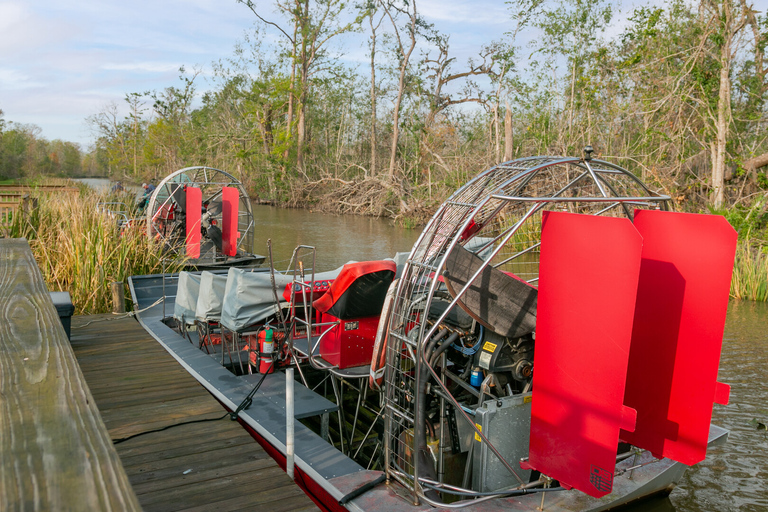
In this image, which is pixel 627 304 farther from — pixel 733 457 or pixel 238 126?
pixel 238 126

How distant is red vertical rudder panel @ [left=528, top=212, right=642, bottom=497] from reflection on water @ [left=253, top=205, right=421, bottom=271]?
13.7 meters

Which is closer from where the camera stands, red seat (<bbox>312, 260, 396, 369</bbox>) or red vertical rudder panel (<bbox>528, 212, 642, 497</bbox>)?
red vertical rudder panel (<bbox>528, 212, 642, 497</bbox>)

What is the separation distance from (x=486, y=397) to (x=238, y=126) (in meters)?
38.8

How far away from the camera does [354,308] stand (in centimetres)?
585

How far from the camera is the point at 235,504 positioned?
3713 millimetres

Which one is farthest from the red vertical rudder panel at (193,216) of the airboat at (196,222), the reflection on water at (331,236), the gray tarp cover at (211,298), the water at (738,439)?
A: the gray tarp cover at (211,298)

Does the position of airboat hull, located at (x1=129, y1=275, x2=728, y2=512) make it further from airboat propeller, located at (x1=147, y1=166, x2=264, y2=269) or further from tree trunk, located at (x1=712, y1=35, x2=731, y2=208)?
tree trunk, located at (x1=712, y1=35, x2=731, y2=208)

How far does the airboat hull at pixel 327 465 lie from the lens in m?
3.90

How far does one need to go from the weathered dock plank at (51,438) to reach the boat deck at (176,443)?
8.21 feet

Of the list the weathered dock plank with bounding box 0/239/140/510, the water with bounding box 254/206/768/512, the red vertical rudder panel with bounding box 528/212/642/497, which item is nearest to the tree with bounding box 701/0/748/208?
the water with bounding box 254/206/768/512

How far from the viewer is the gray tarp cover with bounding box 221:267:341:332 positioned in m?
6.22

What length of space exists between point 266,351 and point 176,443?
5.64ft

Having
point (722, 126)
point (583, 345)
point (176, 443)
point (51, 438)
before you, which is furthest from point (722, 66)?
point (51, 438)

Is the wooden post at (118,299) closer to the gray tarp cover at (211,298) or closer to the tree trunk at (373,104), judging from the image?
the gray tarp cover at (211,298)
